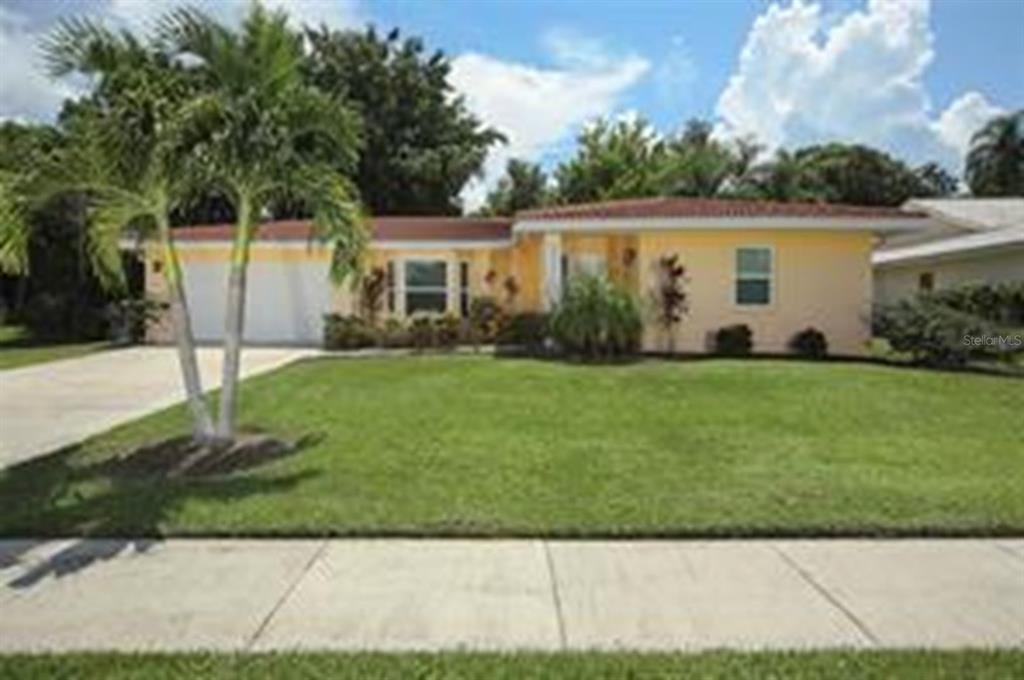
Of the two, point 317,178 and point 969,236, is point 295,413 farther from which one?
point 969,236

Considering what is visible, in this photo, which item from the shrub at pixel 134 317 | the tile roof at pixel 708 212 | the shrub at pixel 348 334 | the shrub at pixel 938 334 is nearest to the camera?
the shrub at pixel 938 334

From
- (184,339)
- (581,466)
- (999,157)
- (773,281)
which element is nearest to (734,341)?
(773,281)

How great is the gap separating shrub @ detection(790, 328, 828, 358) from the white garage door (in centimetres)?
1094

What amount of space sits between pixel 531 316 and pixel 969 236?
1612cm

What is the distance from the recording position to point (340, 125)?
536 inches

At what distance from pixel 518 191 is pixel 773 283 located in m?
31.9

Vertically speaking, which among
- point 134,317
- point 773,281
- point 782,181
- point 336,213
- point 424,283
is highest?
point 782,181

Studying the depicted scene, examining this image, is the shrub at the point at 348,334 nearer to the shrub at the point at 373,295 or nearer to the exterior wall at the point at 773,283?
the shrub at the point at 373,295

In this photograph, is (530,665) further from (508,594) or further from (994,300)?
(994,300)

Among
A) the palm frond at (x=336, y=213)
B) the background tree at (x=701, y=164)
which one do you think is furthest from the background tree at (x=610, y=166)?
the palm frond at (x=336, y=213)

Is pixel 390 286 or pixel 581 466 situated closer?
pixel 581 466

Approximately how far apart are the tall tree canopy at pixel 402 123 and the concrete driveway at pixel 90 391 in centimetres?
2204

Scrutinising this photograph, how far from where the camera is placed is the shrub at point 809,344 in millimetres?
26281

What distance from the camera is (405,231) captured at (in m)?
31.7
